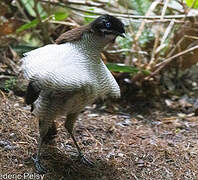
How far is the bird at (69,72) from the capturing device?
5.51ft

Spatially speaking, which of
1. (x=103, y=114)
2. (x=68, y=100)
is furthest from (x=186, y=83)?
(x=68, y=100)

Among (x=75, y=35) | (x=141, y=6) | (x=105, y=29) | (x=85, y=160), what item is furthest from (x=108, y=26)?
(x=141, y=6)

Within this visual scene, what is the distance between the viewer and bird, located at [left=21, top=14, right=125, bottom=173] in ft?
5.51

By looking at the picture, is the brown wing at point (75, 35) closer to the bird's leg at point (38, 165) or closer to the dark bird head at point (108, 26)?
the dark bird head at point (108, 26)

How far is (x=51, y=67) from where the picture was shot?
1703 mm

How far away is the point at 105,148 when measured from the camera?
221 cm

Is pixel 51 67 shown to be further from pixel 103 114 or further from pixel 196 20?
pixel 196 20

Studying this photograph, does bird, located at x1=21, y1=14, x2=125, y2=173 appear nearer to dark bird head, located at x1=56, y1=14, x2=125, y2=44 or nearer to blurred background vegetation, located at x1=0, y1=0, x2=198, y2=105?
dark bird head, located at x1=56, y1=14, x2=125, y2=44

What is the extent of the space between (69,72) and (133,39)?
1355 millimetres

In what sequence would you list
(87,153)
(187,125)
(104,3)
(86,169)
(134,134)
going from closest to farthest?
(86,169) → (87,153) → (134,134) → (187,125) → (104,3)

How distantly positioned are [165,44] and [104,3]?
2.22 feet

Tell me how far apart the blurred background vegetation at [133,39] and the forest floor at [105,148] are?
16.2 inches

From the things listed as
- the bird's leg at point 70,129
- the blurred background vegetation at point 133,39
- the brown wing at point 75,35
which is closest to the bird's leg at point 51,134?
the bird's leg at point 70,129

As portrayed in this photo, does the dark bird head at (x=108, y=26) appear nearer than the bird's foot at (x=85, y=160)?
Yes
